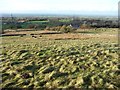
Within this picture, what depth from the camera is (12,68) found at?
19.6 meters

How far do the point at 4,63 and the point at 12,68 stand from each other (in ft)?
6.01

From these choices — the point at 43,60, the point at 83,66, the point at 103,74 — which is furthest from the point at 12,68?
the point at 103,74

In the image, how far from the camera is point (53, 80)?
16.5 meters

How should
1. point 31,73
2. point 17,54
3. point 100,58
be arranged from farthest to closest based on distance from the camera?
point 17,54
point 100,58
point 31,73

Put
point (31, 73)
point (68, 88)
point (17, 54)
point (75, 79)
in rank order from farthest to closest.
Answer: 1. point (17, 54)
2. point (31, 73)
3. point (75, 79)
4. point (68, 88)

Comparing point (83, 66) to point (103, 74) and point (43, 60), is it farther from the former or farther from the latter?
point (43, 60)

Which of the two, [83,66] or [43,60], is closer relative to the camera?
[83,66]

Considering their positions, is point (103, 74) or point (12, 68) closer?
point (103, 74)

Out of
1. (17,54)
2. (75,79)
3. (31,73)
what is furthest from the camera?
(17,54)

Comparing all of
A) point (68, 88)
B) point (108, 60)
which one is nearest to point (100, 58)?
point (108, 60)

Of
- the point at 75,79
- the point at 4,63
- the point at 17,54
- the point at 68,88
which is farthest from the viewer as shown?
the point at 17,54

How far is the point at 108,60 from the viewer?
21625mm

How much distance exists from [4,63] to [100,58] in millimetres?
9089

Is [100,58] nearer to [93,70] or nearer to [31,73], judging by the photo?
[93,70]
